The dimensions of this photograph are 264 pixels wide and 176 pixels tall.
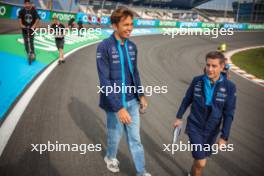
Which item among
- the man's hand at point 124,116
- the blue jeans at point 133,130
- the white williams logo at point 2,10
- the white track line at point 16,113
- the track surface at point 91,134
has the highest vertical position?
the white williams logo at point 2,10

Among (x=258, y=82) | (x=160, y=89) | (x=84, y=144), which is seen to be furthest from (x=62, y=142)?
(x=258, y=82)

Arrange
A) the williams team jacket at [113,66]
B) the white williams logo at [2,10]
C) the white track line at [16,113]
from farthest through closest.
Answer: the white williams logo at [2,10], the white track line at [16,113], the williams team jacket at [113,66]

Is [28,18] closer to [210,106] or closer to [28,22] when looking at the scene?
[28,22]

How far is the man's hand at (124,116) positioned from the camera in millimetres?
3266

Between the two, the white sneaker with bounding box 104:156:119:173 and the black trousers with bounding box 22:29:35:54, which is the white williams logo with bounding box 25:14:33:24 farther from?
the white sneaker with bounding box 104:156:119:173

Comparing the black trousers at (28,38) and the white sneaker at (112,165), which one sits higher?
the black trousers at (28,38)

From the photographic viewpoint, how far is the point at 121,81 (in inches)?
137

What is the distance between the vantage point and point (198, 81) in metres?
3.40

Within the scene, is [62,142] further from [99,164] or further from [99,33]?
[99,33]

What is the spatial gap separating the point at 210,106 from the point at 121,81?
1.13m

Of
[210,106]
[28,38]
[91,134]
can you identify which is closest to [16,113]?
[91,134]

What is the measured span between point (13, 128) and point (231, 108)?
12.1ft

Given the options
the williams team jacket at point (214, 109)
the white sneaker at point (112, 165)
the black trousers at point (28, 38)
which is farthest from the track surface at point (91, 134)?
the black trousers at point (28, 38)

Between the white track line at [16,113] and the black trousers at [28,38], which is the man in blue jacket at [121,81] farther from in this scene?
the black trousers at [28,38]
